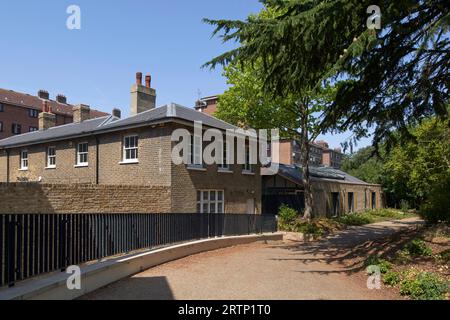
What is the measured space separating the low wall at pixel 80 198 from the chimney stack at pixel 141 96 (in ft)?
23.3

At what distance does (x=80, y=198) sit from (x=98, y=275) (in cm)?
690

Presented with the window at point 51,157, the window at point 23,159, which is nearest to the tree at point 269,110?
the window at point 51,157

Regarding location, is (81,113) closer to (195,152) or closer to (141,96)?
(141,96)

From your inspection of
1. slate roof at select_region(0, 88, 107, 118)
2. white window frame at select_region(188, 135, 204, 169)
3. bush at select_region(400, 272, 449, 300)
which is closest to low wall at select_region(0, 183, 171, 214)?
white window frame at select_region(188, 135, 204, 169)

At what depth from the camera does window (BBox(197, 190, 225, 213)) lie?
2015cm

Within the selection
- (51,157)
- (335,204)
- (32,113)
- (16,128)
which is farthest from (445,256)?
(32,113)

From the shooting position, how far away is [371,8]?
30.4 feet

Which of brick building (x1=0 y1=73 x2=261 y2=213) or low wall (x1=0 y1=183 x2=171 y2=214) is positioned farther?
brick building (x1=0 y1=73 x2=261 y2=213)

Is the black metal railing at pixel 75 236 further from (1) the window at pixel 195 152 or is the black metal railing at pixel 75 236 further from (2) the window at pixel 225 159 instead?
(2) the window at pixel 225 159

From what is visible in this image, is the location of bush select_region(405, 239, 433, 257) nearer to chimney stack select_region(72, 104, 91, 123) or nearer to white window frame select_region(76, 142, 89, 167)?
white window frame select_region(76, 142, 89, 167)

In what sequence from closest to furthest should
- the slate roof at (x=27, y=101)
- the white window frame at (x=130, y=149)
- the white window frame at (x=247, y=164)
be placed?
the white window frame at (x=130, y=149) < the white window frame at (x=247, y=164) < the slate roof at (x=27, y=101)

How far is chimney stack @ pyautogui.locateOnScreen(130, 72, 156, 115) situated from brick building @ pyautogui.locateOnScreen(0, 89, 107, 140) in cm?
3851

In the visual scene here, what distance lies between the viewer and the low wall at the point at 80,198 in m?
13.4
